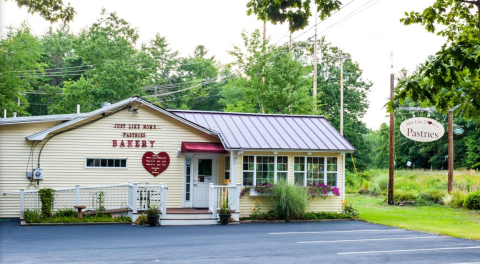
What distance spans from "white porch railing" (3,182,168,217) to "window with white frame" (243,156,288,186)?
3.32 m

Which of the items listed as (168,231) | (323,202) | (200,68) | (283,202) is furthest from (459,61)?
(200,68)

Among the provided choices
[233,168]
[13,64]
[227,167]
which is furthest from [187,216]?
[13,64]

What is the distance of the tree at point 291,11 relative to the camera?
23.5 ft

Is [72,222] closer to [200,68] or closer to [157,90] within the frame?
[157,90]

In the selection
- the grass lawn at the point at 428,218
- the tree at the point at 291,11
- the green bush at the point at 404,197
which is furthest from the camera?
the green bush at the point at 404,197

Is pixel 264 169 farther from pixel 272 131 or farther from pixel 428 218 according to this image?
pixel 428 218

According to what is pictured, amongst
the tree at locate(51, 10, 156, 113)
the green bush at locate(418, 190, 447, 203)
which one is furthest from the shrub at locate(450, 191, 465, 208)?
the tree at locate(51, 10, 156, 113)

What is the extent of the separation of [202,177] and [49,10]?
409 inches

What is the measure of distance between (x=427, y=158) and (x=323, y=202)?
37.5 metres

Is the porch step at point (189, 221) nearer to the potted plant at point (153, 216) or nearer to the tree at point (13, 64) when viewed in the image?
the potted plant at point (153, 216)

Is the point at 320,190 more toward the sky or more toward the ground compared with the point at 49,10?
more toward the ground

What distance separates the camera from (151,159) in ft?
58.0

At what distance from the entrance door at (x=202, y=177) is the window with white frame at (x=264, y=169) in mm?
1533

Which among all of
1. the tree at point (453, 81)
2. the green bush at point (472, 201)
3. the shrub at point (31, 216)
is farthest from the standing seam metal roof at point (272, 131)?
the tree at point (453, 81)
